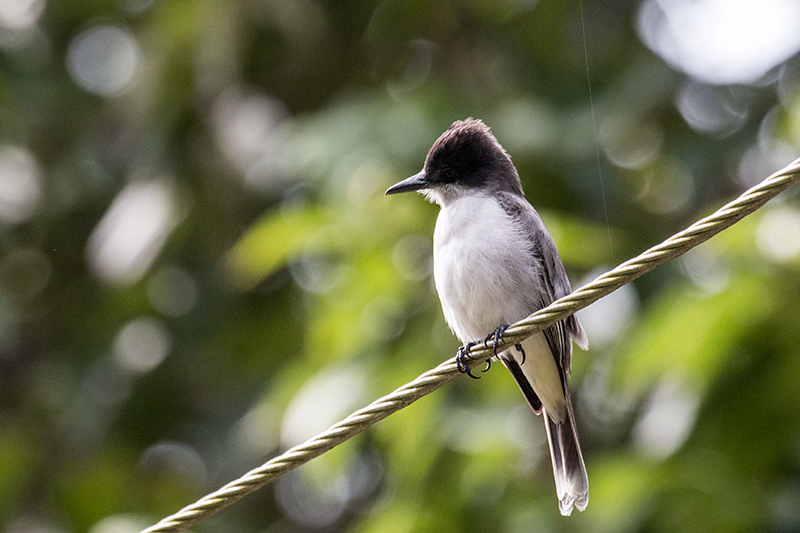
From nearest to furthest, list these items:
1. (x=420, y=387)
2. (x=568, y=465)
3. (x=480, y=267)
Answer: (x=420, y=387)
(x=480, y=267)
(x=568, y=465)

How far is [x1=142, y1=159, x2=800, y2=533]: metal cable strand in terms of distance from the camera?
8.41ft

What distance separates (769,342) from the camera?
16.8ft

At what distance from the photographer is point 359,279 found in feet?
16.9

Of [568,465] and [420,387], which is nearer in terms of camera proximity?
[420,387]

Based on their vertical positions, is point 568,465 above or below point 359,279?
below

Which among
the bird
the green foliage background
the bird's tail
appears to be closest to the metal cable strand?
the bird

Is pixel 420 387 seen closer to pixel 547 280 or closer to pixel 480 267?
pixel 480 267

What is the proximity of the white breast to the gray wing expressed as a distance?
0.18 ft

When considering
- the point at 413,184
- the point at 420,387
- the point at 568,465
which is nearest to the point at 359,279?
the point at 413,184

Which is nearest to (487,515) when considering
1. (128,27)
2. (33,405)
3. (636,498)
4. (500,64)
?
(636,498)

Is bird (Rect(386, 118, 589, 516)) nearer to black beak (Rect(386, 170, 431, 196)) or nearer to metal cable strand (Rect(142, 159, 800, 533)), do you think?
black beak (Rect(386, 170, 431, 196))

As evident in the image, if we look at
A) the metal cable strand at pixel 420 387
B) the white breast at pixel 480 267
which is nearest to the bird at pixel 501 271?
the white breast at pixel 480 267

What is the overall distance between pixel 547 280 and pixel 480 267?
1.43ft

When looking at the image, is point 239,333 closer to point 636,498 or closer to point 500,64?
point 500,64
